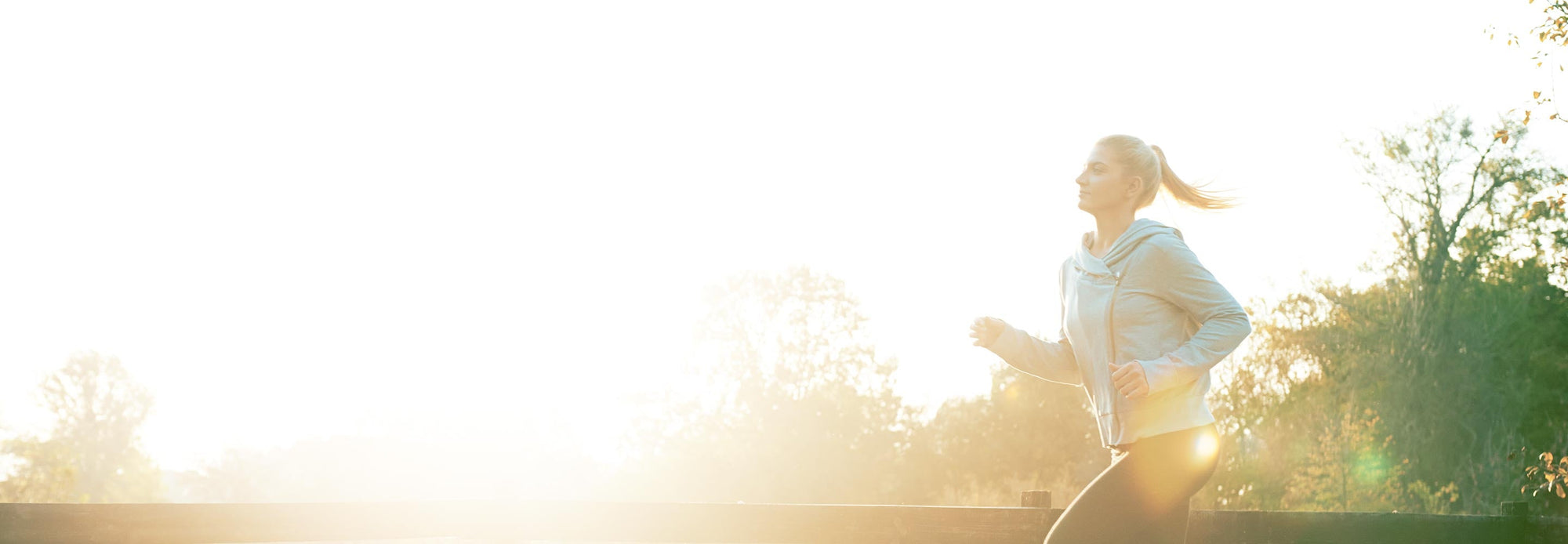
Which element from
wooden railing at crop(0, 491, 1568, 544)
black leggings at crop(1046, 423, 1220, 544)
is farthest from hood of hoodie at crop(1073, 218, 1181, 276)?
wooden railing at crop(0, 491, 1568, 544)

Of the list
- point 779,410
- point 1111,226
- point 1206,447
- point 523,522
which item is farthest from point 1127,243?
point 779,410

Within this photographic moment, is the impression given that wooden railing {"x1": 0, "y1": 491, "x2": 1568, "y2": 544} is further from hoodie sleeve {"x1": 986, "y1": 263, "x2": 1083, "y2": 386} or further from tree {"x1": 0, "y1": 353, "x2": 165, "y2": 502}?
tree {"x1": 0, "y1": 353, "x2": 165, "y2": 502}

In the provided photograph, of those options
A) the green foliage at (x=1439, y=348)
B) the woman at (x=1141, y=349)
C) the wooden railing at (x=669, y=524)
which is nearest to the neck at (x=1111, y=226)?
the woman at (x=1141, y=349)

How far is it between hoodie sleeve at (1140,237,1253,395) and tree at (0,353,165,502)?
44.7 metres

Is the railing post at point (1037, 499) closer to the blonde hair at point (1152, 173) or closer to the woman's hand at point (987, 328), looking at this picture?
the woman's hand at point (987, 328)

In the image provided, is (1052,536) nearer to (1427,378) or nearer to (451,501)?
(451,501)

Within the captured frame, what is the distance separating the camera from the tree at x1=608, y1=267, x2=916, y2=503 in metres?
35.0

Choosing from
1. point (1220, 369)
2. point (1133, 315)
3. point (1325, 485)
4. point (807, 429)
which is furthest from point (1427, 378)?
point (1133, 315)

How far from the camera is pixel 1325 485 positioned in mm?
22750

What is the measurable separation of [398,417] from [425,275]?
5.70 meters

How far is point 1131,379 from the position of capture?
95.4 inches

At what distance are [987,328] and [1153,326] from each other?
505mm

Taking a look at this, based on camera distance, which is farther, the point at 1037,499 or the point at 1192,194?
the point at 1037,499

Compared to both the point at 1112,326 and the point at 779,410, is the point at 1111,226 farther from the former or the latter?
the point at 779,410
